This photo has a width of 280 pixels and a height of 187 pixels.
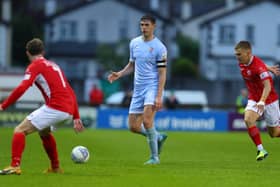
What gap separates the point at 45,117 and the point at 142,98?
3416 millimetres

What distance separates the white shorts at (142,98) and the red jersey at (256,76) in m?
1.60

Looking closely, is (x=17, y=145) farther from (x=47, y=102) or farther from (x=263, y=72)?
(x=263, y=72)

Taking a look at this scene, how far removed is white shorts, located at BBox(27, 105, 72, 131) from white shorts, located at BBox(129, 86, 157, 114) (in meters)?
3.08

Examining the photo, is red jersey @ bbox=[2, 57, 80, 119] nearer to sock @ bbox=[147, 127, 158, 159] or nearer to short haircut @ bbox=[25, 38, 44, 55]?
short haircut @ bbox=[25, 38, 44, 55]

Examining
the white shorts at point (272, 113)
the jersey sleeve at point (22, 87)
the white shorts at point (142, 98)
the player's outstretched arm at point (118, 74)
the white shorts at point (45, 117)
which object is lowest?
the white shorts at point (272, 113)

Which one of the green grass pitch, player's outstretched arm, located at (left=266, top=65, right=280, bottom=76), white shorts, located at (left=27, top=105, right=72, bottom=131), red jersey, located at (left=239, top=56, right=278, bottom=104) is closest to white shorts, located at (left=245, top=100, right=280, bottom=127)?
red jersey, located at (left=239, top=56, right=278, bottom=104)

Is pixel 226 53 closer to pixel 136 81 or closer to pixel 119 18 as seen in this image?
pixel 119 18

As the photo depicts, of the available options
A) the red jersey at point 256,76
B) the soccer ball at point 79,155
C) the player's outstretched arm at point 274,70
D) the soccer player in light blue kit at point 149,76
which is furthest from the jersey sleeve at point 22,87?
the player's outstretched arm at point 274,70

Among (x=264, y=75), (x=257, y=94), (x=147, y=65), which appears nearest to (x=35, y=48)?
(x=147, y=65)

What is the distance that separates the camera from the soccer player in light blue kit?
16.3 meters

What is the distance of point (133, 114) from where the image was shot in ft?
55.0

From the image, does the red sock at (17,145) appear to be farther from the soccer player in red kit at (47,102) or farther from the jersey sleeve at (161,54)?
the jersey sleeve at (161,54)

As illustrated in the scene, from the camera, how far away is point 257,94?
16.5 metres

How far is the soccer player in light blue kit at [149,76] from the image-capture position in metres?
16.3
